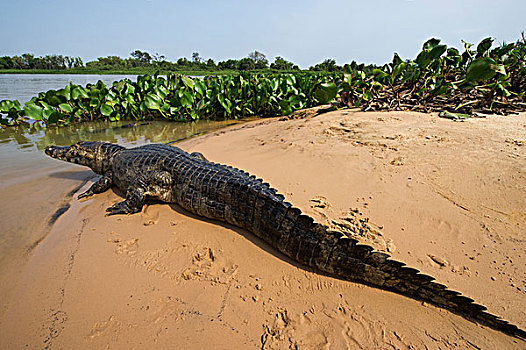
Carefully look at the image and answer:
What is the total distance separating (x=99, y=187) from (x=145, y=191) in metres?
1.26

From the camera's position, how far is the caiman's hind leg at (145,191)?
3.70m

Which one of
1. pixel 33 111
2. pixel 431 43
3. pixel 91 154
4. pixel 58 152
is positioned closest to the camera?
pixel 91 154

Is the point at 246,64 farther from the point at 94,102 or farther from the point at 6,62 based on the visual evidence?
the point at 6,62

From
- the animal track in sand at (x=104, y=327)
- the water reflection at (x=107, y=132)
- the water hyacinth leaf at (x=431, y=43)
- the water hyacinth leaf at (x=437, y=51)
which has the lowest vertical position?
the water reflection at (x=107, y=132)

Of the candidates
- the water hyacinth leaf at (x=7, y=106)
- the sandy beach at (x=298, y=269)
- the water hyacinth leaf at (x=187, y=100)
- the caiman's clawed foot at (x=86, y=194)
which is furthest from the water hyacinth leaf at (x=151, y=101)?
the sandy beach at (x=298, y=269)

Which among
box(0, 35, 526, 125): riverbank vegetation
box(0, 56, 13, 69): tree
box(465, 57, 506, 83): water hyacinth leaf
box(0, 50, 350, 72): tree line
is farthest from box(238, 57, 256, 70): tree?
box(0, 56, 13, 69): tree

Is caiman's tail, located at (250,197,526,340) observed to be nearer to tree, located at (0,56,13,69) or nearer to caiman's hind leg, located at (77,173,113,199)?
caiman's hind leg, located at (77,173,113,199)

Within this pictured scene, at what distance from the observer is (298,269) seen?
2328 millimetres

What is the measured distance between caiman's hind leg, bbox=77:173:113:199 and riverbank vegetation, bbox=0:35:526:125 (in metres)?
6.75

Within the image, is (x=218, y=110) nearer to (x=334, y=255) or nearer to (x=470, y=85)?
(x=470, y=85)

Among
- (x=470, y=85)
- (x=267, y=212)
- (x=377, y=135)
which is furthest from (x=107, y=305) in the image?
(x=470, y=85)

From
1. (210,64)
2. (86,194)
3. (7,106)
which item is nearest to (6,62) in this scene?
(210,64)

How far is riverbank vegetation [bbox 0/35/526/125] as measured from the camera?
6926 mm

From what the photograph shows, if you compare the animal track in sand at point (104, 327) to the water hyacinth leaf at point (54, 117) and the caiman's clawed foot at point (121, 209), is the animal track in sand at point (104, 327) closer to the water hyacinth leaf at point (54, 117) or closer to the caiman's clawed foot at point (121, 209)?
the caiman's clawed foot at point (121, 209)
